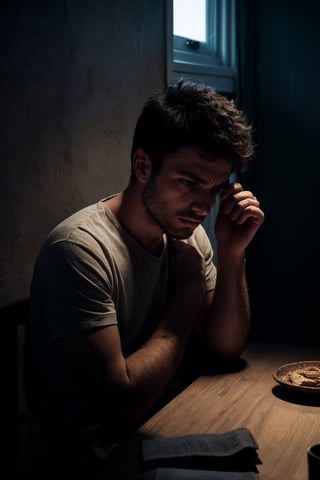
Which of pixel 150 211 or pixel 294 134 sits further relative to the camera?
pixel 294 134

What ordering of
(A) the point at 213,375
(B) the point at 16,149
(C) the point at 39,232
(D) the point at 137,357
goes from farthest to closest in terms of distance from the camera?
1. (C) the point at 39,232
2. (B) the point at 16,149
3. (A) the point at 213,375
4. (D) the point at 137,357

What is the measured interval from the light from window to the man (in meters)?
1.42

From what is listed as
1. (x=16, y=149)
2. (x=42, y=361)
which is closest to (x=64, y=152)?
(x=16, y=149)

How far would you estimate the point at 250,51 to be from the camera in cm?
305

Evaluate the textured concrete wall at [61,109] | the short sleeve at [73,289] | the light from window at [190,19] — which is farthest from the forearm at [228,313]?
the light from window at [190,19]

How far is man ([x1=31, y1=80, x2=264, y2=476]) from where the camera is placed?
4.48ft

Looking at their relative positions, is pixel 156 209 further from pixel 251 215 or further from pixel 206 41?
pixel 206 41

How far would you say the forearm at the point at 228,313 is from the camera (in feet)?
5.75

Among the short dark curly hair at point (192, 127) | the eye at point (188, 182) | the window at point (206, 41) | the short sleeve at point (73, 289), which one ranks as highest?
the window at point (206, 41)

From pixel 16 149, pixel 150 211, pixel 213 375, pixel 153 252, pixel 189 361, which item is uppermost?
pixel 16 149

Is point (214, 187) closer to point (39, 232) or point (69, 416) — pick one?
point (39, 232)

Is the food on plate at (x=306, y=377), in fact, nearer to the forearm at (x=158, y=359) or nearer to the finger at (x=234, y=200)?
the forearm at (x=158, y=359)

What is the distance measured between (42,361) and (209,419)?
0.48m

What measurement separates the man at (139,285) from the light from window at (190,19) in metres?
1.42
